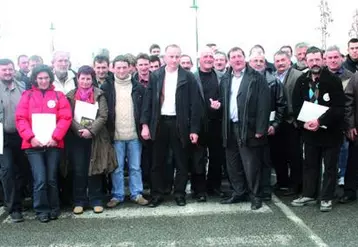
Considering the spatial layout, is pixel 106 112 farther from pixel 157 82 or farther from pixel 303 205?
pixel 303 205

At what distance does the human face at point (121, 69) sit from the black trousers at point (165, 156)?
0.80 m

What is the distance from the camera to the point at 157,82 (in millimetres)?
6461

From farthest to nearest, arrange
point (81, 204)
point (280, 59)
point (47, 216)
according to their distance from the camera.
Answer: point (280, 59) < point (81, 204) < point (47, 216)

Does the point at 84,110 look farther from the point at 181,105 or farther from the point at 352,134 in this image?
the point at 352,134

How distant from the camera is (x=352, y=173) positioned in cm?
659

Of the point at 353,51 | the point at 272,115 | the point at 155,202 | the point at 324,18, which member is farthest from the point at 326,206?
the point at 324,18

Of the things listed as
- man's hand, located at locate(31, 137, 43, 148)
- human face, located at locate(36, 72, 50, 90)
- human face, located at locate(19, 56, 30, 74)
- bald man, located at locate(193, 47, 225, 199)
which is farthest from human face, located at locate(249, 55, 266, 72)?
human face, located at locate(19, 56, 30, 74)

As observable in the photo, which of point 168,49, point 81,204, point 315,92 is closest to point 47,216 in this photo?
point 81,204

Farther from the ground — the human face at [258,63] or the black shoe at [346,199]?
the human face at [258,63]

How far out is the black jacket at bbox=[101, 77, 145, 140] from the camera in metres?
6.37

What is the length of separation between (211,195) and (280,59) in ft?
7.80

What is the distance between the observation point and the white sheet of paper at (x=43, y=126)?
5852 millimetres

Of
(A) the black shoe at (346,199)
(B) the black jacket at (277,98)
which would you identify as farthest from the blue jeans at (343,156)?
(B) the black jacket at (277,98)

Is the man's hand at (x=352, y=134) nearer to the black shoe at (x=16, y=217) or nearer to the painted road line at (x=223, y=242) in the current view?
the painted road line at (x=223, y=242)
